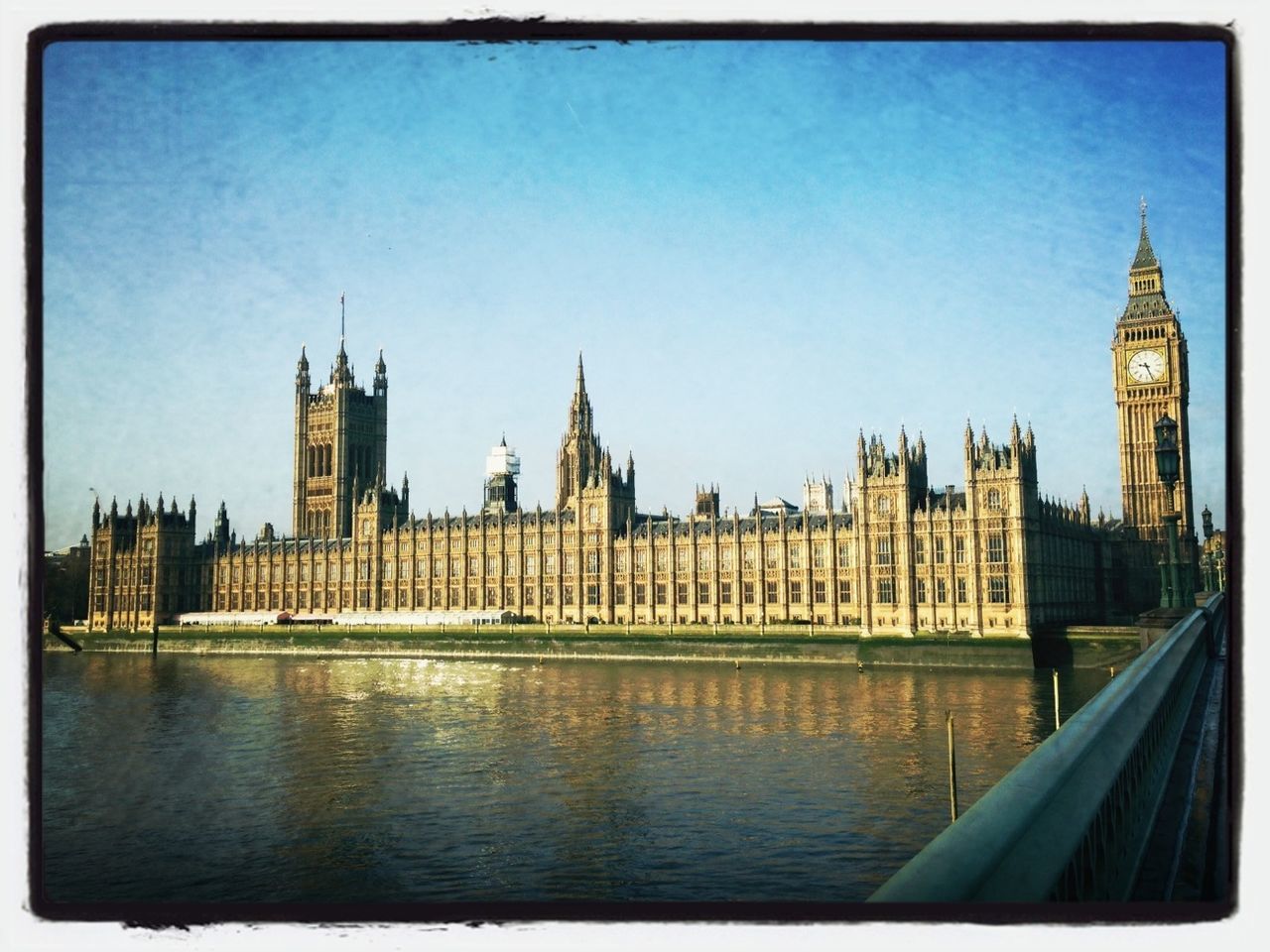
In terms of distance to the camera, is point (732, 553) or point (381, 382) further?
point (381, 382)

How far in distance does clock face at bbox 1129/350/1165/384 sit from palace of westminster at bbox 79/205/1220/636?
0.47 feet

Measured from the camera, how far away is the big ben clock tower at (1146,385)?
77.9 metres

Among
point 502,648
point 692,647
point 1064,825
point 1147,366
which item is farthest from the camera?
point 1147,366

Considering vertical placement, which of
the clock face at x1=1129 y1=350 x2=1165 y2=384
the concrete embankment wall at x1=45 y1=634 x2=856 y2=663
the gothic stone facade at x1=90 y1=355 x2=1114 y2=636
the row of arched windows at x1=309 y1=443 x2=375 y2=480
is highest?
the clock face at x1=1129 y1=350 x2=1165 y2=384

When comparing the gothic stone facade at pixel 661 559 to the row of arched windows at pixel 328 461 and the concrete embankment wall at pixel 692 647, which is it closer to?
the concrete embankment wall at pixel 692 647

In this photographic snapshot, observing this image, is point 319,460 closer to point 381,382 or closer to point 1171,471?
point 381,382

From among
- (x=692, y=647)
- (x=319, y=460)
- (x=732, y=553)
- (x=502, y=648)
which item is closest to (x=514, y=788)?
(x=692, y=647)

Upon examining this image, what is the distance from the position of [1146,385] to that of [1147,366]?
1.37 m

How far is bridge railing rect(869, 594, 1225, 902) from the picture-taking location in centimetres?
425

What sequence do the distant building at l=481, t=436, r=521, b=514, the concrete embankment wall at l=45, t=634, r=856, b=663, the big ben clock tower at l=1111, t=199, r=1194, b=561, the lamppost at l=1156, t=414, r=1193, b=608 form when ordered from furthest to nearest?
1. the distant building at l=481, t=436, r=521, b=514
2. the big ben clock tower at l=1111, t=199, r=1194, b=561
3. the concrete embankment wall at l=45, t=634, r=856, b=663
4. the lamppost at l=1156, t=414, r=1193, b=608

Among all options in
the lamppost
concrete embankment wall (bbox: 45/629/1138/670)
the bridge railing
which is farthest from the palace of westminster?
the bridge railing

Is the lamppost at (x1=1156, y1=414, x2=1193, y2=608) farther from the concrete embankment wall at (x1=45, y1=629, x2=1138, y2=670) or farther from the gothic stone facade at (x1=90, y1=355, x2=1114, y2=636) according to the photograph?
the gothic stone facade at (x1=90, y1=355, x2=1114, y2=636)

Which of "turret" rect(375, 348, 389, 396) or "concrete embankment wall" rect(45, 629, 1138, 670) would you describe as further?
"turret" rect(375, 348, 389, 396)

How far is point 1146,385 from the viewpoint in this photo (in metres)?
79.8
